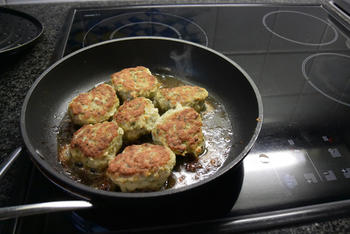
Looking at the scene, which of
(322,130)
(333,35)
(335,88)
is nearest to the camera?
(322,130)

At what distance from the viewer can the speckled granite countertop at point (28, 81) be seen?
0.80 meters

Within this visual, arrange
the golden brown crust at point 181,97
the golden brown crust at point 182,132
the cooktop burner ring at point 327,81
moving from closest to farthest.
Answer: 1. the golden brown crust at point 182,132
2. the golden brown crust at point 181,97
3. the cooktop burner ring at point 327,81

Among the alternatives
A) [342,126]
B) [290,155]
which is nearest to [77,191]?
[290,155]

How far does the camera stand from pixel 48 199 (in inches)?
32.9

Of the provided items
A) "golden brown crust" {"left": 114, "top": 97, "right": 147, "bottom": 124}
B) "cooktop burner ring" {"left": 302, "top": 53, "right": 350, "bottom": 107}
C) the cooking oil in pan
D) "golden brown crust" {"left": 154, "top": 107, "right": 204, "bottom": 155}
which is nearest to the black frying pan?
the cooking oil in pan

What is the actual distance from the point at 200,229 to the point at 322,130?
2.21 feet

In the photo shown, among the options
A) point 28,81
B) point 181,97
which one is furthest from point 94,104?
point 28,81

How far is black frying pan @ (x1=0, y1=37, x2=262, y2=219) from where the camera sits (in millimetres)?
967

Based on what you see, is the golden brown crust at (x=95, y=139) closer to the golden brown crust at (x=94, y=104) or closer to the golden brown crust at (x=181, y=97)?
the golden brown crust at (x=94, y=104)

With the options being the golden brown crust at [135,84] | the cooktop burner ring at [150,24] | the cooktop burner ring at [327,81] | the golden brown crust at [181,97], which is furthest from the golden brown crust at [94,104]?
the cooktop burner ring at [327,81]

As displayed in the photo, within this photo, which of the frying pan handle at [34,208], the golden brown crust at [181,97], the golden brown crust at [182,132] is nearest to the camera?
the frying pan handle at [34,208]

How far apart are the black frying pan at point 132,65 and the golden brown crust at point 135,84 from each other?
0.17 metres

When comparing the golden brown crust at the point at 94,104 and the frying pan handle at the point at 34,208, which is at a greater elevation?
the frying pan handle at the point at 34,208

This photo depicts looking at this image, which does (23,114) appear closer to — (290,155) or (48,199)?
(48,199)
